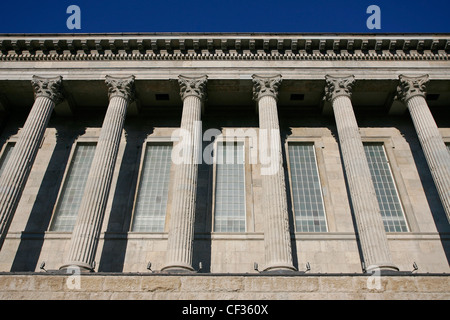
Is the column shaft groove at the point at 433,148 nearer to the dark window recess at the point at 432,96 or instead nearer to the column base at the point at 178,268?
the dark window recess at the point at 432,96

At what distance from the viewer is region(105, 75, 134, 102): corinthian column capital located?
22134mm

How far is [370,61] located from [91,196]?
60.3 ft

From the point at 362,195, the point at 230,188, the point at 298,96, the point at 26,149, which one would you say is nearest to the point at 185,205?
the point at 230,188

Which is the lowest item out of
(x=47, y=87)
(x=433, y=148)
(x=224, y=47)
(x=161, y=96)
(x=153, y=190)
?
(x=153, y=190)

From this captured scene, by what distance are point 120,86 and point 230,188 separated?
904 centimetres

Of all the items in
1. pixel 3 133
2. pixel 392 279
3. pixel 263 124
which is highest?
pixel 3 133

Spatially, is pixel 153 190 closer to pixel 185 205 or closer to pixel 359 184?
pixel 185 205

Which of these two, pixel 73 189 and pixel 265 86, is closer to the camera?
pixel 265 86

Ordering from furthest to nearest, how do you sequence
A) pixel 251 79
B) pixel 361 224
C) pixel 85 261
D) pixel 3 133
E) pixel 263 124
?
pixel 3 133 < pixel 251 79 < pixel 263 124 < pixel 361 224 < pixel 85 261

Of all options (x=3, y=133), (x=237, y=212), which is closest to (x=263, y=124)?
(x=237, y=212)

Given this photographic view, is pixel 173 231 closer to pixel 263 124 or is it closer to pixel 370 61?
pixel 263 124

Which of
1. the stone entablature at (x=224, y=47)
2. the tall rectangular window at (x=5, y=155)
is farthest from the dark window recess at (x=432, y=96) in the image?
the tall rectangular window at (x=5, y=155)

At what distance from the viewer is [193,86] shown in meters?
22.3

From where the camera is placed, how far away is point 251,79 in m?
22.7
